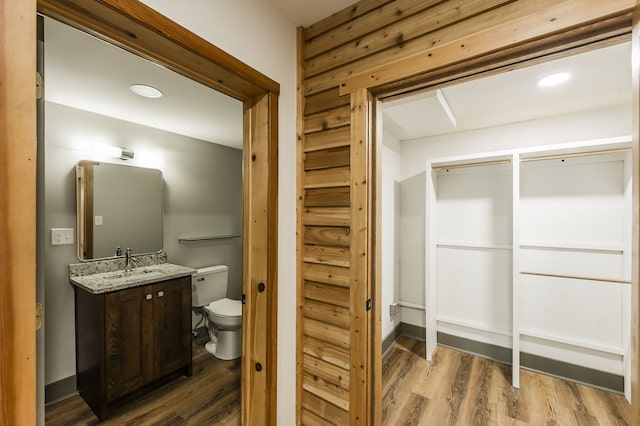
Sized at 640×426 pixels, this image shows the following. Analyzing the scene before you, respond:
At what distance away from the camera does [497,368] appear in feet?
8.36

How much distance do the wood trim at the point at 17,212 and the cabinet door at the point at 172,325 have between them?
5.50ft

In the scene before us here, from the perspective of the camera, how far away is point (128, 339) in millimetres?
2055

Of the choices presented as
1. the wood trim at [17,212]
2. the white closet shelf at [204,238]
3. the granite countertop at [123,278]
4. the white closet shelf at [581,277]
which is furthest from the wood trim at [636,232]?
the white closet shelf at [204,238]

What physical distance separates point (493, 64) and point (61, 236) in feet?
10.2

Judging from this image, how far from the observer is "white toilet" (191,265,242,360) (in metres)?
2.67

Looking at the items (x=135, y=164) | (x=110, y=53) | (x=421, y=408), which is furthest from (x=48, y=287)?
(x=421, y=408)

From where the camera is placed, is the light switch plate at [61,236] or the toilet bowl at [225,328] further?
the toilet bowl at [225,328]

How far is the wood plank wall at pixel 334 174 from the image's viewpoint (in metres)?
1.28

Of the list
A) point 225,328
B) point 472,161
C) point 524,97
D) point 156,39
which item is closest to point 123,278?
point 225,328

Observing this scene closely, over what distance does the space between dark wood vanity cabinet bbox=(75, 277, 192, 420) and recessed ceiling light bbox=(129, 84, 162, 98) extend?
1.53 m

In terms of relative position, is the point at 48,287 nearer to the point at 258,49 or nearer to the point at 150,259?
the point at 150,259

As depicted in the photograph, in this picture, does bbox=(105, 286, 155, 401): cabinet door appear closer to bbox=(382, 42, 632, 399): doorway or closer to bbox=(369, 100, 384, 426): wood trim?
bbox=(369, 100, 384, 426): wood trim

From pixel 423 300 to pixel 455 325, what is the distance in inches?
15.4

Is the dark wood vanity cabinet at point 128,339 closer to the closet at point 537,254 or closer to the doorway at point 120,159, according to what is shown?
the doorway at point 120,159
